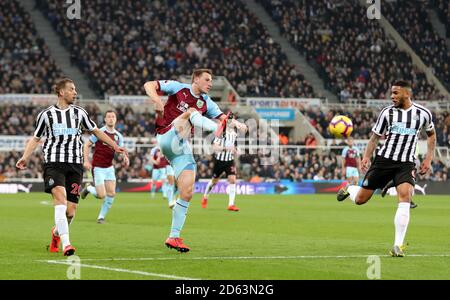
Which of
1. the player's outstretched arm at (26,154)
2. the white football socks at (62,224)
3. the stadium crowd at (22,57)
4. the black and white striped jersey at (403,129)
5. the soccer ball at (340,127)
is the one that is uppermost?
the stadium crowd at (22,57)

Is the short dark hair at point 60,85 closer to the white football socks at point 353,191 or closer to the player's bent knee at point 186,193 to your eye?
the player's bent knee at point 186,193

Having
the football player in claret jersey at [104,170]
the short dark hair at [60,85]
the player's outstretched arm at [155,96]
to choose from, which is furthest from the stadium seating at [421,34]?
the short dark hair at [60,85]

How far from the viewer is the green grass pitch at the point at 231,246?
1112 cm

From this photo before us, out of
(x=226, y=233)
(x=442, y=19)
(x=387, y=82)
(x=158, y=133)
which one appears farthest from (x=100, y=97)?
(x=158, y=133)

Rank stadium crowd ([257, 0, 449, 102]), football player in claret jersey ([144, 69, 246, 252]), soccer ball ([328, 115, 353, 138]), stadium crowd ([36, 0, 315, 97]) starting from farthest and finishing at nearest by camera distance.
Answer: stadium crowd ([257, 0, 449, 102]) < stadium crowd ([36, 0, 315, 97]) < soccer ball ([328, 115, 353, 138]) < football player in claret jersey ([144, 69, 246, 252])

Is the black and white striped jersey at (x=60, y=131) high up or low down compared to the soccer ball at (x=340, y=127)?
down

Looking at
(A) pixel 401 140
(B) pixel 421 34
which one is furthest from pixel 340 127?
(B) pixel 421 34

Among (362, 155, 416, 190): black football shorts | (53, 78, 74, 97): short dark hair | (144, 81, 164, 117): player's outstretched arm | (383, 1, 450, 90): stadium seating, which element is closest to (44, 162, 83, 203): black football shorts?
(53, 78, 74, 97): short dark hair

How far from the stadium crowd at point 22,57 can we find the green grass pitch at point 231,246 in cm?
2437

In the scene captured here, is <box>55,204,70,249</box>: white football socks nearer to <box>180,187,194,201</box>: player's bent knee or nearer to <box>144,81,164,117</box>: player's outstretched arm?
<box>180,187,194,201</box>: player's bent knee

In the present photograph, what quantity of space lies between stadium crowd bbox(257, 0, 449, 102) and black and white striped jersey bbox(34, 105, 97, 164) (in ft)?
139

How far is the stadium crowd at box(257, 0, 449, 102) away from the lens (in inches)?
2197
